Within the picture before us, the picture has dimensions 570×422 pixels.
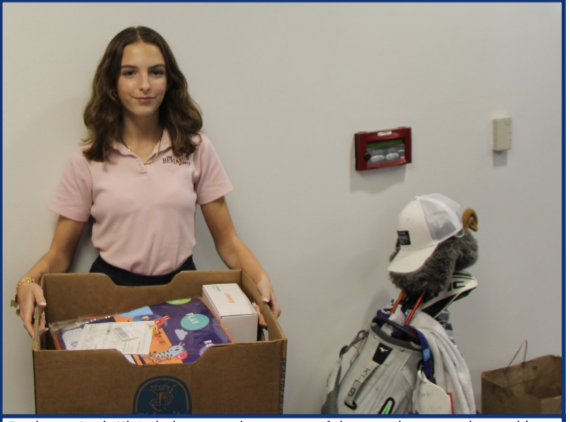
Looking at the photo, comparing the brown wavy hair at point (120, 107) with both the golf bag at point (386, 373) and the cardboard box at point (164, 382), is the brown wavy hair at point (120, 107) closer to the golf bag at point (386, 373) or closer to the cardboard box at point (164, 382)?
the cardboard box at point (164, 382)

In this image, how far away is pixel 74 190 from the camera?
1.26 m

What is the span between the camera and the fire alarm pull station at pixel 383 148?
1692 mm

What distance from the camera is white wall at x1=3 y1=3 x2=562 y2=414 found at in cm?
134

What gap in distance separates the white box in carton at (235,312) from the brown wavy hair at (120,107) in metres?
0.40

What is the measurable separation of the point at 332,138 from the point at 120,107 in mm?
680

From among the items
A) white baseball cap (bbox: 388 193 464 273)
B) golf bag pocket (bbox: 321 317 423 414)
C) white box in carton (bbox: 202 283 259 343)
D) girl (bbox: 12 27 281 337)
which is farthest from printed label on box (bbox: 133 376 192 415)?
white baseball cap (bbox: 388 193 464 273)

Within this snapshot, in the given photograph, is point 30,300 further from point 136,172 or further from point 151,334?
point 136,172

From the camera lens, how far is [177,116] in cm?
130

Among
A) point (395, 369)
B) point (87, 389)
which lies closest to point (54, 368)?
point (87, 389)

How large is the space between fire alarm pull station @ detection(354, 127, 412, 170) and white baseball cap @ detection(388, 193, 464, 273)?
217mm

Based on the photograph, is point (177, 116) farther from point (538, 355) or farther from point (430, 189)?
point (538, 355)

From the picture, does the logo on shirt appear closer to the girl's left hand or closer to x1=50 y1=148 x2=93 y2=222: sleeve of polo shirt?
x1=50 y1=148 x2=93 y2=222: sleeve of polo shirt

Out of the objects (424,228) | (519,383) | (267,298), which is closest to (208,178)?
(267,298)

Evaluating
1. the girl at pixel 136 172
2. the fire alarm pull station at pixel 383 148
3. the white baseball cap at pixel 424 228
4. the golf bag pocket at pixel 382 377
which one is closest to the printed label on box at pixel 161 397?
the girl at pixel 136 172
